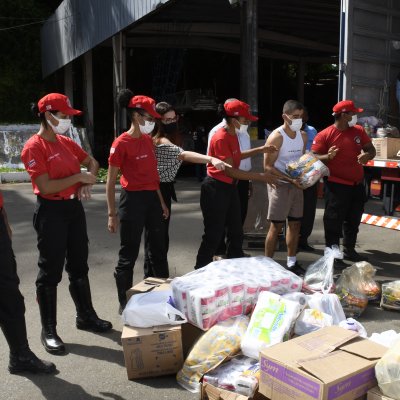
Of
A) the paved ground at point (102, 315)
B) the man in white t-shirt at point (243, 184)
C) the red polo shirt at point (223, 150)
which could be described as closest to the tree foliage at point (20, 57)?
the paved ground at point (102, 315)

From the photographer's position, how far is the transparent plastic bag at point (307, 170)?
5.33 meters

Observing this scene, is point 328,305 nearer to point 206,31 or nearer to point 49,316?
point 49,316

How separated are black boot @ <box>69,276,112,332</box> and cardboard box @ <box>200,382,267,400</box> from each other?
1453 mm

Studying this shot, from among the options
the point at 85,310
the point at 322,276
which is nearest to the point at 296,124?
the point at 322,276

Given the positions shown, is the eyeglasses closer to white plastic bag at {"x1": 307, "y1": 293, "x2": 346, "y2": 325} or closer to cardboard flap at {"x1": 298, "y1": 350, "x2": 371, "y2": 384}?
white plastic bag at {"x1": 307, "y1": 293, "x2": 346, "y2": 325}

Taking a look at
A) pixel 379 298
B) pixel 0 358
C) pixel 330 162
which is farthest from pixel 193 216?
pixel 0 358

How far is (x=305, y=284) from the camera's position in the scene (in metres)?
4.62

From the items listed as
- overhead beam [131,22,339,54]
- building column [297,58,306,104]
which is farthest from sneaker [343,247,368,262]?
building column [297,58,306,104]

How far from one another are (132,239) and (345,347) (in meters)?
2.07

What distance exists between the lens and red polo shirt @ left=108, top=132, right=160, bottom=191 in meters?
4.43

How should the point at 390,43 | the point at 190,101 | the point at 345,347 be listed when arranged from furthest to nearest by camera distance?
the point at 190,101
the point at 390,43
the point at 345,347

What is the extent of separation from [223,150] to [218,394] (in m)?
2.55

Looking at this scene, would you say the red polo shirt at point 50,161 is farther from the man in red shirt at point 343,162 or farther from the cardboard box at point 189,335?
the man in red shirt at point 343,162

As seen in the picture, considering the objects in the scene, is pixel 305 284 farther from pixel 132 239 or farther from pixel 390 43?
pixel 390 43
